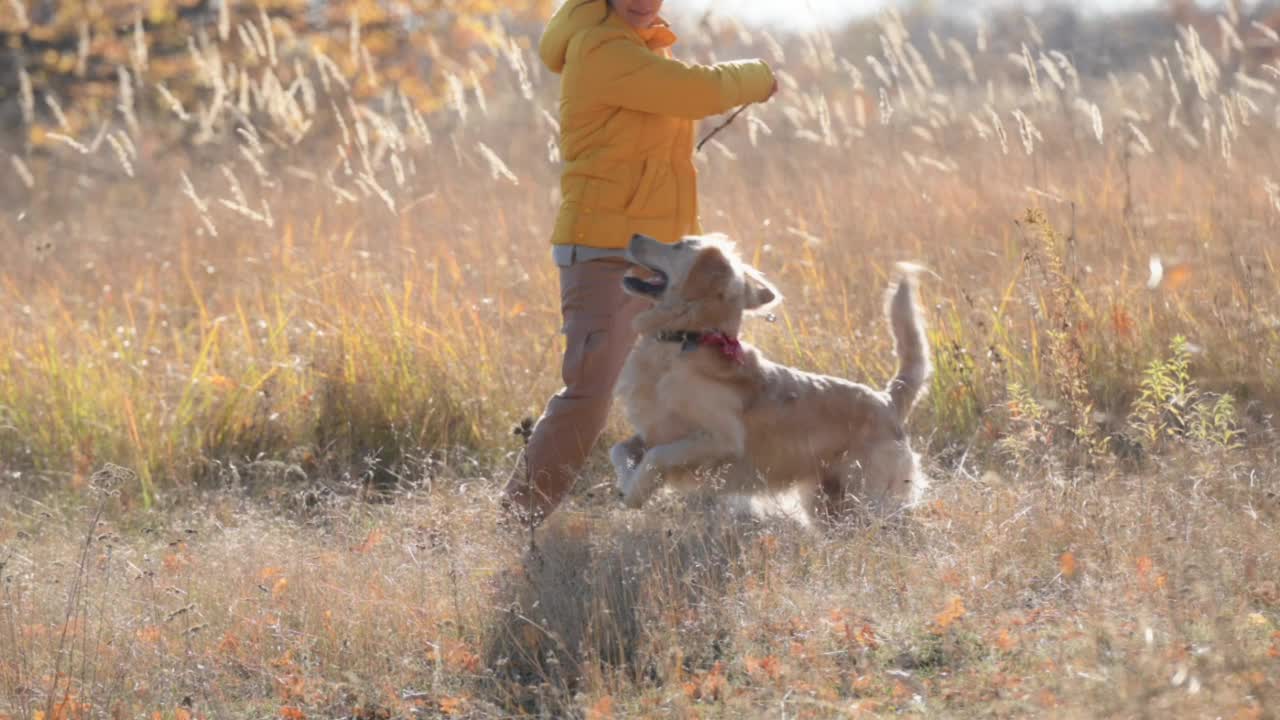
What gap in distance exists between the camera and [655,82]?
5035 millimetres

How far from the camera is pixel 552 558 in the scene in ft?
16.2

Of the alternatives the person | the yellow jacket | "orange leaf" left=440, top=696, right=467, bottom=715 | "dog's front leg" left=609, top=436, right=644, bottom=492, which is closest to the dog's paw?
"dog's front leg" left=609, top=436, right=644, bottom=492

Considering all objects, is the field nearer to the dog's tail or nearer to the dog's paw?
the dog's paw

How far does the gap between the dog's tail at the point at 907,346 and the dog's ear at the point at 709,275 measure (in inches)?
31.3

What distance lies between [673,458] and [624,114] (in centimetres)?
123

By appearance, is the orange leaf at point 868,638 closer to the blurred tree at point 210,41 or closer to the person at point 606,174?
the person at point 606,174

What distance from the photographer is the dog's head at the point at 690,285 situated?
511 centimetres

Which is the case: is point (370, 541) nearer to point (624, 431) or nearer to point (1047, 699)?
point (624, 431)

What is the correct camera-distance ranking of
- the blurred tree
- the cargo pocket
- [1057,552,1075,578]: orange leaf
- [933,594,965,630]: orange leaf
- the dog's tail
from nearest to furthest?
[933,594,965,630]: orange leaf, [1057,552,1075,578]: orange leaf, the cargo pocket, the dog's tail, the blurred tree

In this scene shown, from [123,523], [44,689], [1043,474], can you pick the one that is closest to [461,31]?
[123,523]

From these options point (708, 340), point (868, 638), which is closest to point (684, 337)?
point (708, 340)

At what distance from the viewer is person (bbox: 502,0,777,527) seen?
508 cm

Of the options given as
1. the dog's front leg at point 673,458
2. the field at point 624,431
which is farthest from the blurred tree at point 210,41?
the dog's front leg at point 673,458

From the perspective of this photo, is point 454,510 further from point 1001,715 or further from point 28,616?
point 1001,715
